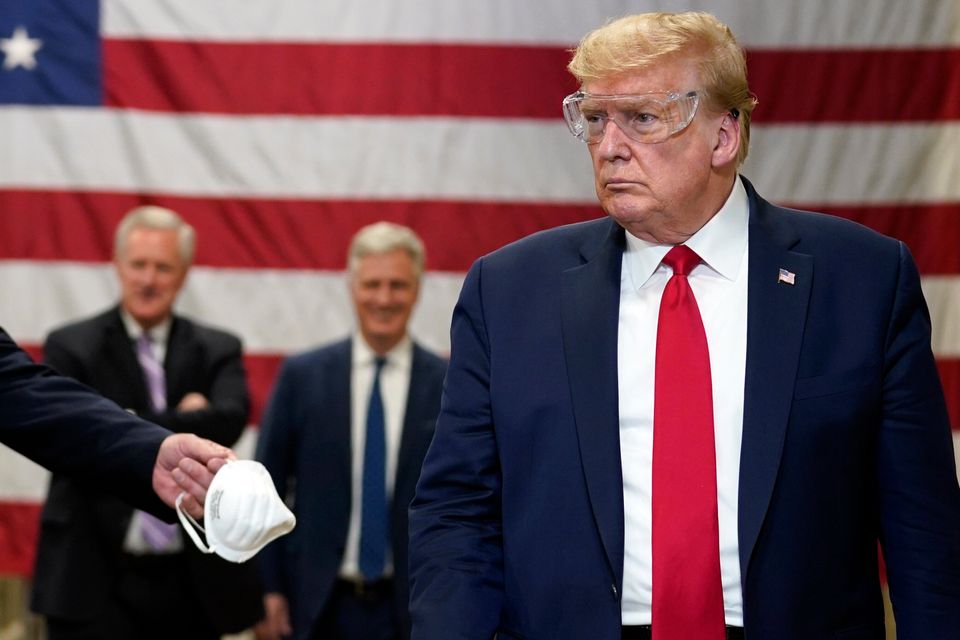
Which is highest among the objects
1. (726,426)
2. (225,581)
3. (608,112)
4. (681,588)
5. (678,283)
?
(608,112)

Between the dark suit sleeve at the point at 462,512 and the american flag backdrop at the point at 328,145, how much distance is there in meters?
2.78

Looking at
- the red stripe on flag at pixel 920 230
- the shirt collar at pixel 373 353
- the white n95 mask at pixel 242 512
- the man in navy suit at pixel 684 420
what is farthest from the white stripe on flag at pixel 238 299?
the white n95 mask at pixel 242 512

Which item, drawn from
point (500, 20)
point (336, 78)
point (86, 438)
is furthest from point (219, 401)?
point (500, 20)

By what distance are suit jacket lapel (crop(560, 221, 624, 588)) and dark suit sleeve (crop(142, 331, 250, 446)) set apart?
6.23 feet

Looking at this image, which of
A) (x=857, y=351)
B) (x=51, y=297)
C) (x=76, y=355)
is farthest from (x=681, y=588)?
(x=51, y=297)

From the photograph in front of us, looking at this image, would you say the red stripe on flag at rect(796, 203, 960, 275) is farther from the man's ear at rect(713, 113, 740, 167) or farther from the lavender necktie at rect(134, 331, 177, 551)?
the man's ear at rect(713, 113, 740, 167)

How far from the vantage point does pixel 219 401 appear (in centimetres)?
419

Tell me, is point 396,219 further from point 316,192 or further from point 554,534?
point 554,534

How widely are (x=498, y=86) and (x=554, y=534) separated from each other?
3100 mm

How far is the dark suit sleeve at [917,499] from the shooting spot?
2.21 m

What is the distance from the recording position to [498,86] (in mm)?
5129

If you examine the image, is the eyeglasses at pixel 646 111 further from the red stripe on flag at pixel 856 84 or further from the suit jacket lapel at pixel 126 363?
the red stripe on flag at pixel 856 84

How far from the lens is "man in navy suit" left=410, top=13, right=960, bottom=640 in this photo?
2191mm

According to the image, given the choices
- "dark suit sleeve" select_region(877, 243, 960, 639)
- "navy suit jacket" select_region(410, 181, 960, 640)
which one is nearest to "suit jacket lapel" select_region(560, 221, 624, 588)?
"navy suit jacket" select_region(410, 181, 960, 640)
